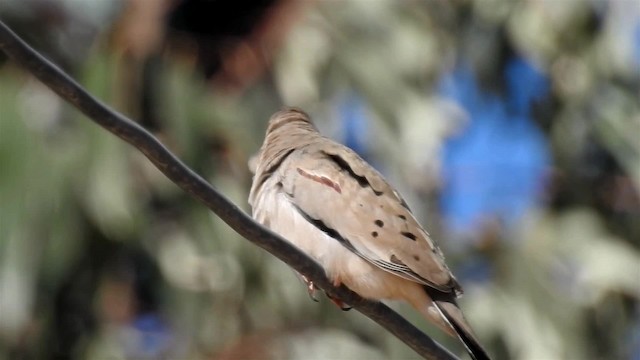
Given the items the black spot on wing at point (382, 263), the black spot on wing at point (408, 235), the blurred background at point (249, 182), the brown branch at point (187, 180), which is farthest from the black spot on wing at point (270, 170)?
the blurred background at point (249, 182)

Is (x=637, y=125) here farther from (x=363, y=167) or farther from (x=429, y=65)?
(x=363, y=167)

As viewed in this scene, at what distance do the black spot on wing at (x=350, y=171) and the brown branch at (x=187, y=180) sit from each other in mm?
689

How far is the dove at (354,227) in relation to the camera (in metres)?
4.11

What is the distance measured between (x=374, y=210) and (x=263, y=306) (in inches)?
134

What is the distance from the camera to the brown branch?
2521mm

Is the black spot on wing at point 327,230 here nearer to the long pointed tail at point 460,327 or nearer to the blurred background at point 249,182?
the long pointed tail at point 460,327

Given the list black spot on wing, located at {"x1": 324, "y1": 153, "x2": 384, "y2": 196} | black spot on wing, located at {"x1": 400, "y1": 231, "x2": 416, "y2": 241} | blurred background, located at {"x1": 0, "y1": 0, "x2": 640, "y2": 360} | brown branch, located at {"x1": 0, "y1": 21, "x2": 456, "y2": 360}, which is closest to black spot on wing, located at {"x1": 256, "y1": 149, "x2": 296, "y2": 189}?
black spot on wing, located at {"x1": 324, "y1": 153, "x2": 384, "y2": 196}

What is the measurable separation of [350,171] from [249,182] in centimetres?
334

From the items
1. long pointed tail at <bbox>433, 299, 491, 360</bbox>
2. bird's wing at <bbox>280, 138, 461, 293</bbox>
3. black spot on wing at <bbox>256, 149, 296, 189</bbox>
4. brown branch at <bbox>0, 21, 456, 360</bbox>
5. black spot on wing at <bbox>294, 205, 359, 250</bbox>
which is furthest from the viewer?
black spot on wing at <bbox>256, 149, 296, 189</bbox>

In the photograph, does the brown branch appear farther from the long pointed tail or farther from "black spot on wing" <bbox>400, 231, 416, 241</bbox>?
"black spot on wing" <bbox>400, 231, 416, 241</bbox>

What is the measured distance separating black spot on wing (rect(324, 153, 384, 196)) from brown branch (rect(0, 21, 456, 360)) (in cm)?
69

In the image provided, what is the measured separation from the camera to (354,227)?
14.2 feet

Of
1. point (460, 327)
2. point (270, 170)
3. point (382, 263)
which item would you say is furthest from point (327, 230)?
point (460, 327)

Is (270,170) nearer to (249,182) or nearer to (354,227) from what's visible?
(354,227)
